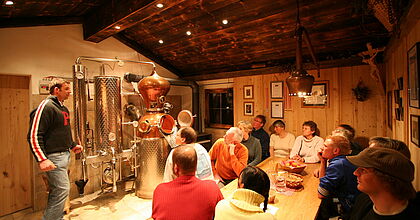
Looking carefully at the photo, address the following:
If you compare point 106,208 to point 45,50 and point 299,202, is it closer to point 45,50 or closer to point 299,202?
point 45,50

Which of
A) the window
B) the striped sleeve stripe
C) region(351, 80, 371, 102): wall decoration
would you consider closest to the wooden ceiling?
region(351, 80, 371, 102): wall decoration

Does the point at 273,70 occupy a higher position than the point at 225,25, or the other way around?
the point at 225,25

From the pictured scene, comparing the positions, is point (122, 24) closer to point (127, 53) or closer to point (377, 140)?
point (127, 53)

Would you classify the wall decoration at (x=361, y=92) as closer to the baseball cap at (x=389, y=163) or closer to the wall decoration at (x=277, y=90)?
the wall decoration at (x=277, y=90)

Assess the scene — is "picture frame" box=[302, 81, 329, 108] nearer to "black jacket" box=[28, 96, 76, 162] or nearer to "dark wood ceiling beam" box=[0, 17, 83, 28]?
"black jacket" box=[28, 96, 76, 162]

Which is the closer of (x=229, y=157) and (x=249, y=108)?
(x=229, y=157)

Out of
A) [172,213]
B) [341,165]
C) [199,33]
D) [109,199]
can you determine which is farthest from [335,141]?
[109,199]

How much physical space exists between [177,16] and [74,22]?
1.93 m

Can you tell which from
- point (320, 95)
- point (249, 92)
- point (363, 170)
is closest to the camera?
point (363, 170)

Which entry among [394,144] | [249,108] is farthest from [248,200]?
[249,108]

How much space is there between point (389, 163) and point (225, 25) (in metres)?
3.25

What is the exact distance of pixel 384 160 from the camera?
115 centimetres

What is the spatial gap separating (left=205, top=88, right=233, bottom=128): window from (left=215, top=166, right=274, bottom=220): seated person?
14.4 feet

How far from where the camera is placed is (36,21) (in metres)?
3.56
